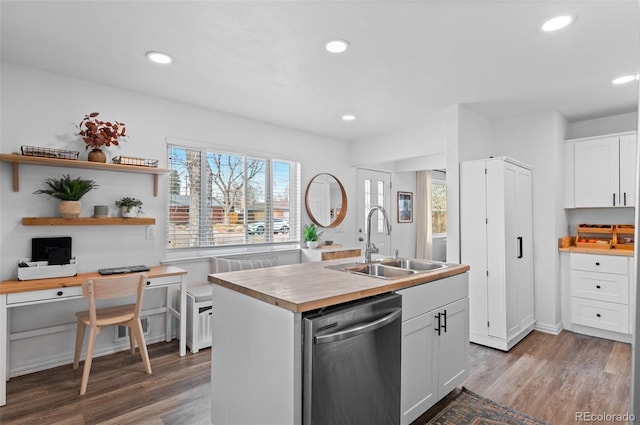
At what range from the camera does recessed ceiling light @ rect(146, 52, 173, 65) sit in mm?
2545

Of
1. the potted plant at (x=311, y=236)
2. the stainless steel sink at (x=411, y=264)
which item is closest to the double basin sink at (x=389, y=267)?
the stainless steel sink at (x=411, y=264)

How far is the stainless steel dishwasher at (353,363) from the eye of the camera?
1.52 m

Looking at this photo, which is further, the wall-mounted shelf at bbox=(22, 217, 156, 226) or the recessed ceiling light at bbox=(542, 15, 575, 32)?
the wall-mounted shelf at bbox=(22, 217, 156, 226)

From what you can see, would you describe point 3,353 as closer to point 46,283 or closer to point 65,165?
point 46,283

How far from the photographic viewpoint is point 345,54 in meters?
2.54

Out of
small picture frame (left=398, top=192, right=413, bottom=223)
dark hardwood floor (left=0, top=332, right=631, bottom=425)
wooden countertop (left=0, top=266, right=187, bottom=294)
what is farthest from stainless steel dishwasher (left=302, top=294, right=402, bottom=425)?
small picture frame (left=398, top=192, right=413, bottom=223)

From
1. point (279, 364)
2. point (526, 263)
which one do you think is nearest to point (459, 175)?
point (526, 263)

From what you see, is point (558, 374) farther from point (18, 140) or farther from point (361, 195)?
point (18, 140)

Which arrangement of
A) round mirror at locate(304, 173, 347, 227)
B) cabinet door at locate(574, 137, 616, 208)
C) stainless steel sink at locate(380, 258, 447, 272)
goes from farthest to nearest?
round mirror at locate(304, 173, 347, 227)
cabinet door at locate(574, 137, 616, 208)
stainless steel sink at locate(380, 258, 447, 272)

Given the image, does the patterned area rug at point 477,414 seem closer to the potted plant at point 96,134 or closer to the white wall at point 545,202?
the white wall at point 545,202

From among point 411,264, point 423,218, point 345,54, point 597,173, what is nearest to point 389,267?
point 411,264

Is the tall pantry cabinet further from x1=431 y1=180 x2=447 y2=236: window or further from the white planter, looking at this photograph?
x1=431 y1=180 x2=447 y2=236: window

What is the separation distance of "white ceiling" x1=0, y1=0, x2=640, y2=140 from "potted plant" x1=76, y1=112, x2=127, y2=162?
39 cm

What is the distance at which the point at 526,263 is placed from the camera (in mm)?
3719
